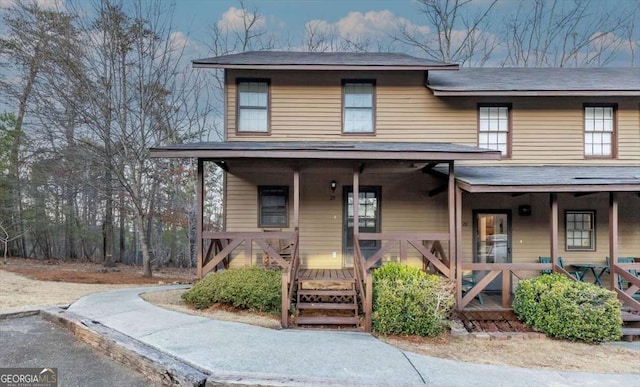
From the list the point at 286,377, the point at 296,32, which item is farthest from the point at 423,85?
the point at 296,32

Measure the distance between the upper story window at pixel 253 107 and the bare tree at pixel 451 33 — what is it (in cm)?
1197

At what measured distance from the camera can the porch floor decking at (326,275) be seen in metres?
7.69

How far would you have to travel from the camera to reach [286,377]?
13.1ft

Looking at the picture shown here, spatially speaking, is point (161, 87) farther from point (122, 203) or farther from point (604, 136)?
point (604, 136)

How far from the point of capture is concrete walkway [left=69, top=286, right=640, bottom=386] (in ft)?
→ 13.4

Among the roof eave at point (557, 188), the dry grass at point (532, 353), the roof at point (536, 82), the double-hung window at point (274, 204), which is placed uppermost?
the roof at point (536, 82)

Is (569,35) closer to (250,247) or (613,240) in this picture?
(613,240)

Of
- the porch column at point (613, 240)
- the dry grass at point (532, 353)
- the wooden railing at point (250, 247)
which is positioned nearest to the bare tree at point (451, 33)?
the porch column at point (613, 240)

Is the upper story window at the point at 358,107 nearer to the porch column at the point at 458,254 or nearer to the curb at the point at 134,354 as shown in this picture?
the porch column at the point at 458,254

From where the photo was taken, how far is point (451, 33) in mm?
18734

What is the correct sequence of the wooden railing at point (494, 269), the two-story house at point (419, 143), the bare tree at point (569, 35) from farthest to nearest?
the bare tree at point (569, 35) < the two-story house at point (419, 143) < the wooden railing at point (494, 269)

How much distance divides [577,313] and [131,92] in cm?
1386

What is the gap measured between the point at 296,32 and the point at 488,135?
13424 millimetres

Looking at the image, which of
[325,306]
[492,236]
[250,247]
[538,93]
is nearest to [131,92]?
[250,247]
